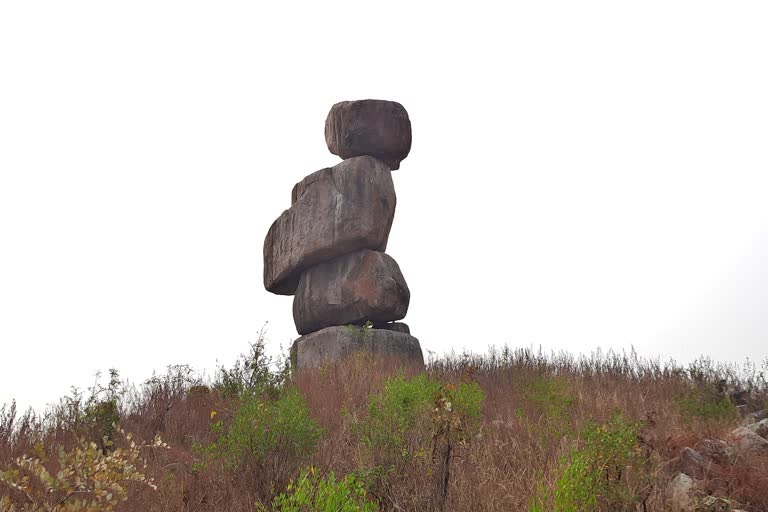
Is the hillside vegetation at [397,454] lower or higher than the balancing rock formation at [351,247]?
lower

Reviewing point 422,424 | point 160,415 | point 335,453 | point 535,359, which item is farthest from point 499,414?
point 535,359

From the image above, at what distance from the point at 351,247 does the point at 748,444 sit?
6.71m

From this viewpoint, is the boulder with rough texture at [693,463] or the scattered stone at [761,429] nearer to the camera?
the boulder with rough texture at [693,463]

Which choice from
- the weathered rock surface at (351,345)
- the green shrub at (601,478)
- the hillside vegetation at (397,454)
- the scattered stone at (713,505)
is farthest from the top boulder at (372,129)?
the scattered stone at (713,505)

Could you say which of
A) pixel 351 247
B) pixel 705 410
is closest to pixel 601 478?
pixel 705 410

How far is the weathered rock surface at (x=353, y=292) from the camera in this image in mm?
9828

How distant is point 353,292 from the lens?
997 cm

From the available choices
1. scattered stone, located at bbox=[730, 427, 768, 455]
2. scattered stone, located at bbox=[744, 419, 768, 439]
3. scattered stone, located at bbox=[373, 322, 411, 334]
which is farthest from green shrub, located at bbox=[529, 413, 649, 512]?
scattered stone, located at bbox=[373, 322, 411, 334]

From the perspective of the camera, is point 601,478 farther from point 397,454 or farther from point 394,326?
point 394,326

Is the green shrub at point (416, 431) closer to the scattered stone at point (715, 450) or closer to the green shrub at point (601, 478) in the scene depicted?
the green shrub at point (601, 478)

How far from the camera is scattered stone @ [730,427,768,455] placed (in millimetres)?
4414

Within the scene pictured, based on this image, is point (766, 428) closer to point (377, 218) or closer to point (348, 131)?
point (377, 218)

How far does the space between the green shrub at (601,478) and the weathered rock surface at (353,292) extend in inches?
245

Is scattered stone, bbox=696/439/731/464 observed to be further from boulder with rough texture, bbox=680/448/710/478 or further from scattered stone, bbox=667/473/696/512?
scattered stone, bbox=667/473/696/512
